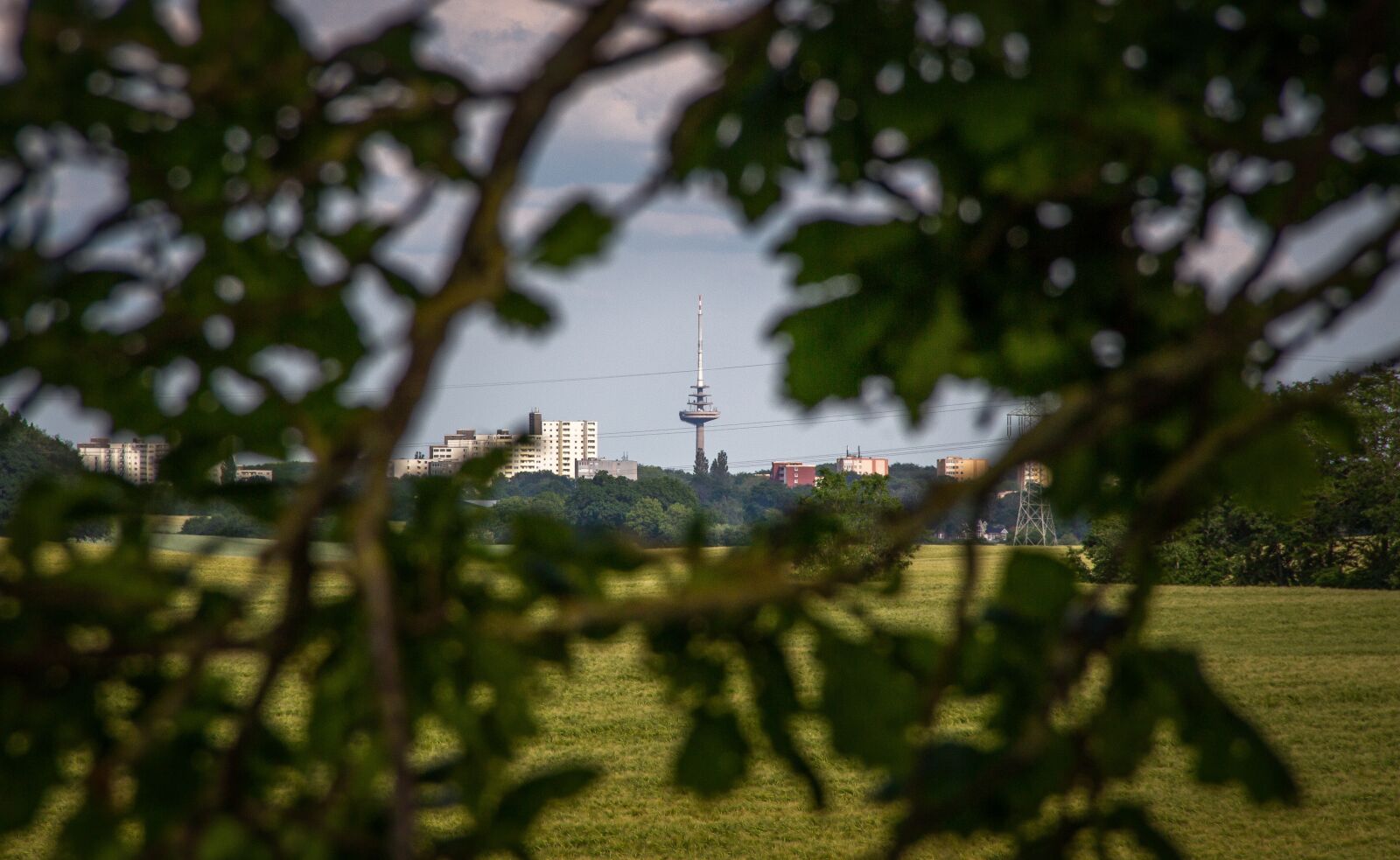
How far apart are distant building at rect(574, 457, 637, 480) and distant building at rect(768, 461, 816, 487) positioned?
386 cm

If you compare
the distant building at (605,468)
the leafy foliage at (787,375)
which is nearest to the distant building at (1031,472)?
the leafy foliage at (787,375)

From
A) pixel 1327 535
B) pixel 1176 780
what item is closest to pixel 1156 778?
pixel 1176 780

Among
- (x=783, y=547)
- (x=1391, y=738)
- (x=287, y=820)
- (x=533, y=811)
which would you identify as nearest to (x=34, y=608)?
(x=287, y=820)

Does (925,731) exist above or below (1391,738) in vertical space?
above

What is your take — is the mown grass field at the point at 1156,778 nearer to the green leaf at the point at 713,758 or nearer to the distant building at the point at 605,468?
the green leaf at the point at 713,758

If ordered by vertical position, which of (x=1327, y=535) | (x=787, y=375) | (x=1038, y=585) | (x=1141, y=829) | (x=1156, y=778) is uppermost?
(x=787, y=375)

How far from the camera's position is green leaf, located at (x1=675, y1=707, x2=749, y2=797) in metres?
0.79

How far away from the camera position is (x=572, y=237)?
54cm

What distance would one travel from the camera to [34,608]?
768 mm

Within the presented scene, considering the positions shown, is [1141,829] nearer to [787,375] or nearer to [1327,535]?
[787,375]

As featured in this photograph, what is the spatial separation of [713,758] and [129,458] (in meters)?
0.68

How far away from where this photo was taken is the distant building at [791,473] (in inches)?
1266

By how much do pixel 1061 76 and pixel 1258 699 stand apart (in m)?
12.5

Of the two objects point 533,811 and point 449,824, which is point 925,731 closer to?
point 533,811
